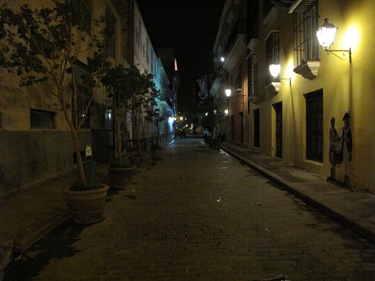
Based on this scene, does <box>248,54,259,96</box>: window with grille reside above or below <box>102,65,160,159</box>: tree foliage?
above

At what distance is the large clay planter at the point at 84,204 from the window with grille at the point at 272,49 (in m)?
12.2

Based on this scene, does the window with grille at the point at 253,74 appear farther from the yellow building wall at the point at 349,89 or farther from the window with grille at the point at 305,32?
the yellow building wall at the point at 349,89

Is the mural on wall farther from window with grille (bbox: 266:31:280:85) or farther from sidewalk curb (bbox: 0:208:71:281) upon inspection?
window with grille (bbox: 266:31:280:85)

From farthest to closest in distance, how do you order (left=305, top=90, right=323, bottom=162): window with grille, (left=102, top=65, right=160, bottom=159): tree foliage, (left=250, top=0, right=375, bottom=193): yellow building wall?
(left=305, top=90, right=323, bottom=162): window with grille
(left=102, top=65, right=160, bottom=159): tree foliage
(left=250, top=0, right=375, bottom=193): yellow building wall

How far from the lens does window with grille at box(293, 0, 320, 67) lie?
11586 mm

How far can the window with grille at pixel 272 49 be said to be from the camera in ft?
53.7

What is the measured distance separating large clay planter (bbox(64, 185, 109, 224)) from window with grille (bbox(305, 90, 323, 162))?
25.8 feet

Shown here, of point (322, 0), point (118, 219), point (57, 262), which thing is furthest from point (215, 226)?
point (322, 0)

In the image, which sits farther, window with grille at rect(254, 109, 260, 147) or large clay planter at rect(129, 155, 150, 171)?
window with grille at rect(254, 109, 260, 147)

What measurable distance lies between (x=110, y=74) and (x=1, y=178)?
4492mm

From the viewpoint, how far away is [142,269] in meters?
4.28

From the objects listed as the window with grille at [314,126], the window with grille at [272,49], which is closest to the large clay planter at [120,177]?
the window with grille at [314,126]

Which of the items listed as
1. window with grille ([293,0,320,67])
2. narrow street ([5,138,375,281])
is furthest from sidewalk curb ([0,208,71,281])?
window with grille ([293,0,320,67])

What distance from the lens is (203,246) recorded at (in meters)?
5.11
